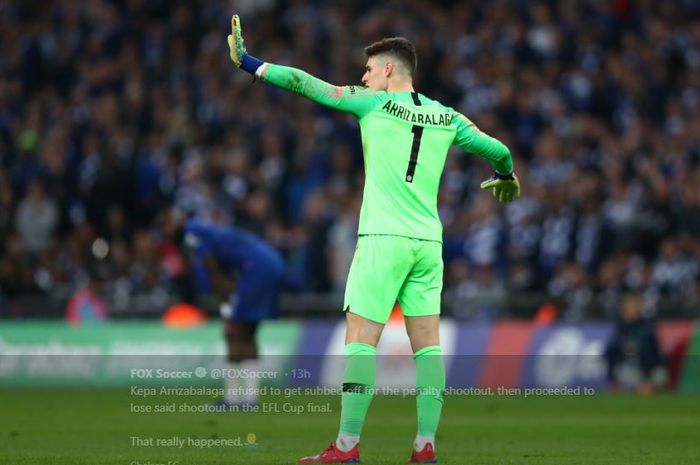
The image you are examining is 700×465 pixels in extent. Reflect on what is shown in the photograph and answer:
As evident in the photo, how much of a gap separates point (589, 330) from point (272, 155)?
6919 millimetres

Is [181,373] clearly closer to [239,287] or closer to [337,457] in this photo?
[239,287]

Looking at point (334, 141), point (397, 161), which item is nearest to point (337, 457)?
point (397, 161)

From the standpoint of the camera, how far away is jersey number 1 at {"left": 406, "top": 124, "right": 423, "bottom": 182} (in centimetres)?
1008

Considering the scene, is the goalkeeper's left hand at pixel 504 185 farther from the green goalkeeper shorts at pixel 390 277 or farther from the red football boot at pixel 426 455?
the red football boot at pixel 426 455

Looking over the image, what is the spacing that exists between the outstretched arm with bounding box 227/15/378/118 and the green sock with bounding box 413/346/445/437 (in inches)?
68.0

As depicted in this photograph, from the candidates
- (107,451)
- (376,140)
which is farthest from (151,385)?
(376,140)

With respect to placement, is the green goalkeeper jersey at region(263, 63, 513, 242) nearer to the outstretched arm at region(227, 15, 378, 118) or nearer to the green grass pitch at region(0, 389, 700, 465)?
the outstretched arm at region(227, 15, 378, 118)

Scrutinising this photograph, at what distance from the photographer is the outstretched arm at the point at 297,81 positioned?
9.73 m

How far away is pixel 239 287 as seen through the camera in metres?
17.0

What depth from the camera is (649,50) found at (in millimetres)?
26000

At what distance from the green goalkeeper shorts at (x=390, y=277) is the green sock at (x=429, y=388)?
286 mm

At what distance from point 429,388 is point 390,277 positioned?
0.79 m

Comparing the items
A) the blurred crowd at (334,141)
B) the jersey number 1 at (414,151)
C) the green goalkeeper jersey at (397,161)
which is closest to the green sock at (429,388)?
the green goalkeeper jersey at (397,161)

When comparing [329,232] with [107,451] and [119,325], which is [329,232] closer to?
[119,325]
